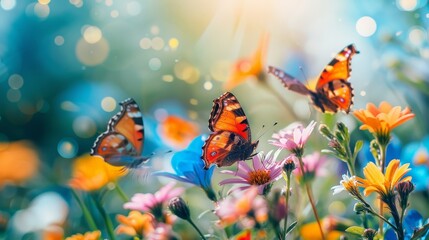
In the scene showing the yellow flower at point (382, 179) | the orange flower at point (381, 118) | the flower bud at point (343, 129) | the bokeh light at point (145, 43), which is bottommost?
the yellow flower at point (382, 179)

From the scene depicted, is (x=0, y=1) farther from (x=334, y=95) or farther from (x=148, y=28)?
(x=334, y=95)

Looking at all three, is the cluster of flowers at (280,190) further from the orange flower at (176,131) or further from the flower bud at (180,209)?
the orange flower at (176,131)

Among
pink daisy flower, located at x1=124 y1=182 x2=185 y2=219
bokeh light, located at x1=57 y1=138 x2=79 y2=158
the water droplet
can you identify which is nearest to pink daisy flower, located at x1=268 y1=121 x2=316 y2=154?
pink daisy flower, located at x1=124 y1=182 x2=185 y2=219

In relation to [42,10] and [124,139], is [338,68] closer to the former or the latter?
[124,139]

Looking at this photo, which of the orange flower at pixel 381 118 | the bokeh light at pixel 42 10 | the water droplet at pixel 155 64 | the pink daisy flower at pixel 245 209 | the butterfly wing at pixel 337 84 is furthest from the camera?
the bokeh light at pixel 42 10

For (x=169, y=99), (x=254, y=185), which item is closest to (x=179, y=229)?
(x=254, y=185)

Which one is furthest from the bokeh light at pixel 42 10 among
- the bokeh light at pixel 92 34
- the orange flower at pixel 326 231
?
the orange flower at pixel 326 231
